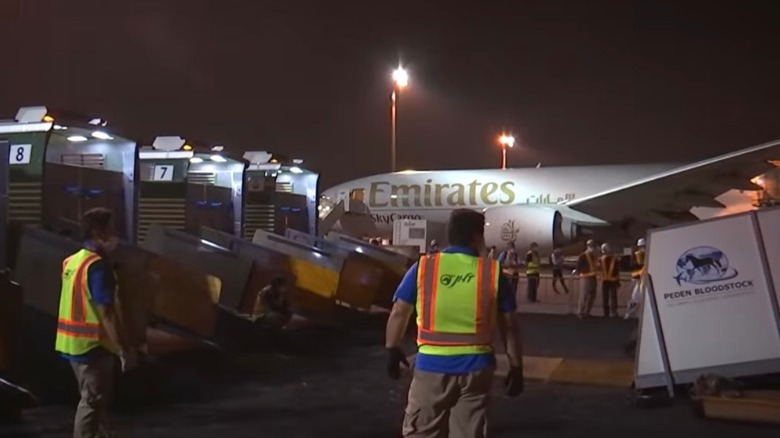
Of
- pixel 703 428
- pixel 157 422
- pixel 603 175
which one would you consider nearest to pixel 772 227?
pixel 703 428

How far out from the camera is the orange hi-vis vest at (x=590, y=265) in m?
16.9

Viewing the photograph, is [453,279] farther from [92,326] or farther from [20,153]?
[20,153]

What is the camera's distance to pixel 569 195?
28938 mm

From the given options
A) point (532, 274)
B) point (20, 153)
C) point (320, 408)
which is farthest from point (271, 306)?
point (532, 274)

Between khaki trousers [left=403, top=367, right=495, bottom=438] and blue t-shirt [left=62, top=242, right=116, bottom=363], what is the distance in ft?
7.08

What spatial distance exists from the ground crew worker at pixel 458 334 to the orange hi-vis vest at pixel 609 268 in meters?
12.8

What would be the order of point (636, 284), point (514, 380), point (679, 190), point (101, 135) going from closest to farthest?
point (514, 380)
point (101, 135)
point (636, 284)
point (679, 190)

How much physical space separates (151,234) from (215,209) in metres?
2.87

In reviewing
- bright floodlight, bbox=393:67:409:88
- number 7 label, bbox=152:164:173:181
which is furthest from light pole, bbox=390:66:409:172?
number 7 label, bbox=152:164:173:181

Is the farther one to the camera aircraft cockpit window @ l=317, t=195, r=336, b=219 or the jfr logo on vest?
aircraft cockpit window @ l=317, t=195, r=336, b=219

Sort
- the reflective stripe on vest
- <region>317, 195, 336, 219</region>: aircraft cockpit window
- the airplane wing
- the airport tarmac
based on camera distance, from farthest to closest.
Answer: <region>317, 195, 336, 219</region>: aircraft cockpit window → the airplane wing → the reflective stripe on vest → the airport tarmac

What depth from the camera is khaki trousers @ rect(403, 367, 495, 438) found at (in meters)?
4.43

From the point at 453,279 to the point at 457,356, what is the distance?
15.8 inches

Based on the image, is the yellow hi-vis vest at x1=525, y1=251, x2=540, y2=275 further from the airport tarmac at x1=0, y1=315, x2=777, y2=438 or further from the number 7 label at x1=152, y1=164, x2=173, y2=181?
the number 7 label at x1=152, y1=164, x2=173, y2=181
